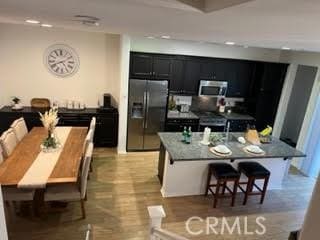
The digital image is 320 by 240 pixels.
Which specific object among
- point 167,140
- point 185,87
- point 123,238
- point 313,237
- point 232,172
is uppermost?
point 313,237

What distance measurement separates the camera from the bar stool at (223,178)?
400 cm

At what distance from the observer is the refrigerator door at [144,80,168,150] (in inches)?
220

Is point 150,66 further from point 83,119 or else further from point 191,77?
point 83,119

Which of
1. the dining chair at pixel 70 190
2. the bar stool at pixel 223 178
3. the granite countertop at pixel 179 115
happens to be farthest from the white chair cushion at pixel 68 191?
the granite countertop at pixel 179 115

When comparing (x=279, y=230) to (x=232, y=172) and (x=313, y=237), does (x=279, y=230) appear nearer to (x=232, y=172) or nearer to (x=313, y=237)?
(x=232, y=172)

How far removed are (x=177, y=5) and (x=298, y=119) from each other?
25.1ft

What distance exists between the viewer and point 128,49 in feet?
17.1

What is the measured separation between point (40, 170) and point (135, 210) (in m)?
1.56

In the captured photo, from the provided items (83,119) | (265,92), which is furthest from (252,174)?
(83,119)

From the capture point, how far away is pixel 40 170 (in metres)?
3.30

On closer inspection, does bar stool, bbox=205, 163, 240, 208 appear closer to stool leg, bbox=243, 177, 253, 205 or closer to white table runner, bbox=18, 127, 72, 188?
stool leg, bbox=243, 177, 253, 205

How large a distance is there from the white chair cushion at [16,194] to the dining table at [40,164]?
0.13 m

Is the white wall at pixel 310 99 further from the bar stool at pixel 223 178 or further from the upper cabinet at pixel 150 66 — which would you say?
the upper cabinet at pixel 150 66

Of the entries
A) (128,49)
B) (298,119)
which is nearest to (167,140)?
(128,49)
